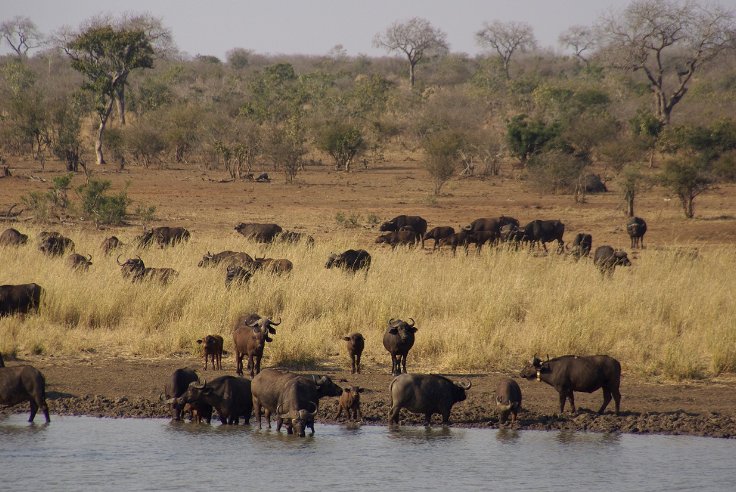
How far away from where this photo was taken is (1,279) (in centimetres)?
1551

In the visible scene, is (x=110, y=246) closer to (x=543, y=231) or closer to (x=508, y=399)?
(x=543, y=231)

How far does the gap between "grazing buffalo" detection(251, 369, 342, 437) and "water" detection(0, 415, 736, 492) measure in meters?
0.21

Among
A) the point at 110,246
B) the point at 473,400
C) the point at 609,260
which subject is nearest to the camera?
the point at 473,400

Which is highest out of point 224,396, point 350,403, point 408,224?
point 408,224

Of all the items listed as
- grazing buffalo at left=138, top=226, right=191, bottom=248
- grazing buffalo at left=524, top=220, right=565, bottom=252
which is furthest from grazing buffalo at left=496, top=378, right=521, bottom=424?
grazing buffalo at left=524, top=220, right=565, bottom=252

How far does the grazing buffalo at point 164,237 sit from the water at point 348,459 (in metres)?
10.5

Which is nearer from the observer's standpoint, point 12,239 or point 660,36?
point 12,239

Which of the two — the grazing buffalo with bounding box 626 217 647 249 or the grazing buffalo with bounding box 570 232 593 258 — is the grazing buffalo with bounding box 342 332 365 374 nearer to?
the grazing buffalo with bounding box 570 232 593 258

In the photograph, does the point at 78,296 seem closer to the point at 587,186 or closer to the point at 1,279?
the point at 1,279

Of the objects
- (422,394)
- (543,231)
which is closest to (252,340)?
(422,394)

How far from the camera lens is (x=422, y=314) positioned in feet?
45.4

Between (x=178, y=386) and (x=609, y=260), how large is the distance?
10517 millimetres

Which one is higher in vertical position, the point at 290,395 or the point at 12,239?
the point at 12,239

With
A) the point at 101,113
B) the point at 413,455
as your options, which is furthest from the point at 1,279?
the point at 101,113
